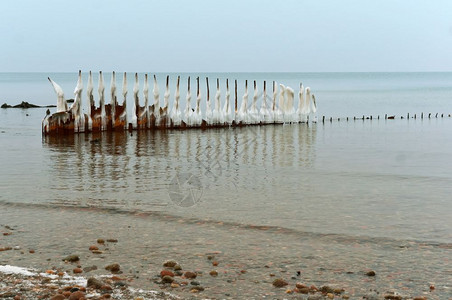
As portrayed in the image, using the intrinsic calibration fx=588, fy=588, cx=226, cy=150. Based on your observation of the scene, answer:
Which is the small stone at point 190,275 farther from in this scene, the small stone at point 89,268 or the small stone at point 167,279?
the small stone at point 89,268

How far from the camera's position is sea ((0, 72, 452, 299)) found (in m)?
10.5

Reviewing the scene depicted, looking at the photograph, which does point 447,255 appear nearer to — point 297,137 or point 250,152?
point 250,152

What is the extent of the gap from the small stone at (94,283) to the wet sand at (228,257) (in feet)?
1.80

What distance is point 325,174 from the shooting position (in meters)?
24.1

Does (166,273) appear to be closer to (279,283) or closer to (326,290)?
(279,283)

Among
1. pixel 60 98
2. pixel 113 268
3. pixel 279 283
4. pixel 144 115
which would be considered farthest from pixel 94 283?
pixel 144 115

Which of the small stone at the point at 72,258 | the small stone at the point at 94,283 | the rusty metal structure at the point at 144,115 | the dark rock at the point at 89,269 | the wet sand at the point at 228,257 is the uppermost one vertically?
the rusty metal structure at the point at 144,115

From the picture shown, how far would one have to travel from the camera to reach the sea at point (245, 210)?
10.5m

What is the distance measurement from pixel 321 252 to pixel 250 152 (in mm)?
20563

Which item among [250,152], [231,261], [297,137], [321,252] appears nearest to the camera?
[231,261]

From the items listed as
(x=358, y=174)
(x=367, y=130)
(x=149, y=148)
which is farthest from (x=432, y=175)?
(x=367, y=130)

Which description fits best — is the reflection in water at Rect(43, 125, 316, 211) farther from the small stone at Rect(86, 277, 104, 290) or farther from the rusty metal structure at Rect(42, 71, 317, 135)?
the small stone at Rect(86, 277, 104, 290)

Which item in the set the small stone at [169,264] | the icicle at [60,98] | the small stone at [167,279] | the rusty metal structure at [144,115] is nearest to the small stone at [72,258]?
the small stone at [169,264]

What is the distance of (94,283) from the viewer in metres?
8.95
